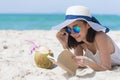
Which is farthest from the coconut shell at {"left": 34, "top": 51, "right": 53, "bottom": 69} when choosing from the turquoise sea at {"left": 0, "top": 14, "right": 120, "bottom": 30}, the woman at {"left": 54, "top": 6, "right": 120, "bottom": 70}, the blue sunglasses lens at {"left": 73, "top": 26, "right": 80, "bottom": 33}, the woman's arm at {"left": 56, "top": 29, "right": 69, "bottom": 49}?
the turquoise sea at {"left": 0, "top": 14, "right": 120, "bottom": 30}

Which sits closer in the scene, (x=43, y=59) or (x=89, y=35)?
(x=89, y=35)

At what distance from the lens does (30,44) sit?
18.9 feet

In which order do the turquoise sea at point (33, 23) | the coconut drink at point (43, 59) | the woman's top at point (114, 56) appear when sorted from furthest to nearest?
the turquoise sea at point (33, 23), the coconut drink at point (43, 59), the woman's top at point (114, 56)

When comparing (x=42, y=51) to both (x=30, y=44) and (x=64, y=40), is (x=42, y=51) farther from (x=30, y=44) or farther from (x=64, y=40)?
(x=30, y=44)

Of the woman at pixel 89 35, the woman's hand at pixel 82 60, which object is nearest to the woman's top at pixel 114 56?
the woman at pixel 89 35

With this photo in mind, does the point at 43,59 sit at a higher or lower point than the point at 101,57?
lower

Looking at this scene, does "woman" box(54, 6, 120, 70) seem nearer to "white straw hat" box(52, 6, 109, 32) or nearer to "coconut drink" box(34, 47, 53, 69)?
"white straw hat" box(52, 6, 109, 32)

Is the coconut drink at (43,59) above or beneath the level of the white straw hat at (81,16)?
beneath

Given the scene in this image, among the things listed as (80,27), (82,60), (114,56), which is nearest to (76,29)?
(80,27)

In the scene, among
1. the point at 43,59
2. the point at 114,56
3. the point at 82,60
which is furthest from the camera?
the point at 43,59

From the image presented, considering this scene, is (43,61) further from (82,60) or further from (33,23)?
(33,23)

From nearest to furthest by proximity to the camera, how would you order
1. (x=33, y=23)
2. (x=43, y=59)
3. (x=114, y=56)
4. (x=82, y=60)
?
(x=82, y=60), (x=114, y=56), (x=43, y=59), (x=33, y=23)

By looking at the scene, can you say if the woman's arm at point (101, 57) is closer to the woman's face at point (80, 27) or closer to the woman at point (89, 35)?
the woman at point (89, 35)

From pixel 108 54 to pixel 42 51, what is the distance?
764mm
